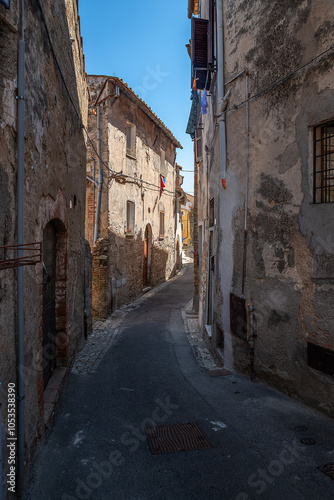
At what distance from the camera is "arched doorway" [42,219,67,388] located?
18.1 feet

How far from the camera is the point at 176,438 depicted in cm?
406

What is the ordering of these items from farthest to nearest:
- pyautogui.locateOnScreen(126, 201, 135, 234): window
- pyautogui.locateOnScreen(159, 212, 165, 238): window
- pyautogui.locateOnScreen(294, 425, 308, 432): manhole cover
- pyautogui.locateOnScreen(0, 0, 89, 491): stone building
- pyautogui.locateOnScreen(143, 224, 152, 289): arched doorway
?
pyautogui.locateOnScreen(159, 212, 165, 238): window, pyautogui.locateOnScreen(143, 224, 152, 289): arched doorway, pyautogui.locateOnScreen(126, 201, 135, 234): window, pyautogui.locateOnScreen(294, 425, 308, 432): manhole cover, pyautogui.locateOnScreen(0, 0, 89, 491): stone building

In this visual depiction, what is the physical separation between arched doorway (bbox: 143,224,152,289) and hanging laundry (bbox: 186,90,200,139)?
16.3 feet

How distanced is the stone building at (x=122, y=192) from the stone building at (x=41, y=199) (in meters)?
4.15

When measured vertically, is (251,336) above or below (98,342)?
above

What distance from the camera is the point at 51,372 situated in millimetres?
5711

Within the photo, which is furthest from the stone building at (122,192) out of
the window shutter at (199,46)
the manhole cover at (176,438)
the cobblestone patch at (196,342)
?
the manhole cover at (176,438)

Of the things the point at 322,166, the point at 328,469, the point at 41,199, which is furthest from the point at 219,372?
the point at 41,199

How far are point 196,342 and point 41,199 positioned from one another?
5.71m

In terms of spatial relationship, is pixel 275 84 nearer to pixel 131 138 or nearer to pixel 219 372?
pixel 219 372

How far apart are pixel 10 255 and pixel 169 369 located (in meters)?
4.34

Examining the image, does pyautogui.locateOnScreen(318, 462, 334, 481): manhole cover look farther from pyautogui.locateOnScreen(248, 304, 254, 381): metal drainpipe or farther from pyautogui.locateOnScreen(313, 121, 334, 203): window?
pyautogui.locateOnScreen(313, 121, 334, 203): window

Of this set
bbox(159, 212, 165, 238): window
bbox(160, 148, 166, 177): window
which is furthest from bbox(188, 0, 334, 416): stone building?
bbox(159, 212, 165, 238): window

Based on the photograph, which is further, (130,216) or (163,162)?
(163,162)
